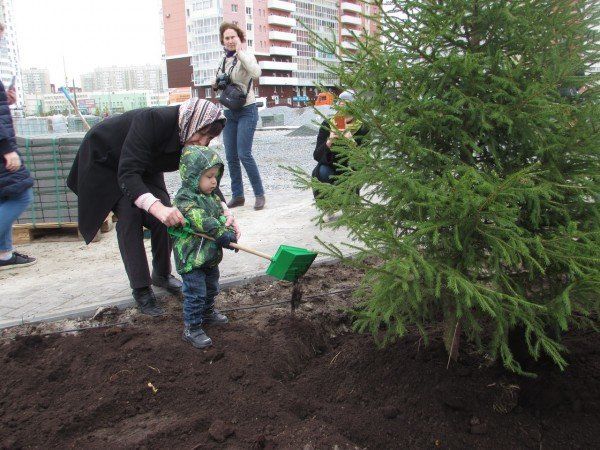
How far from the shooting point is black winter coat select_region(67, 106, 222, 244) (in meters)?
3.37

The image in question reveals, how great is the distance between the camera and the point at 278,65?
239 ft

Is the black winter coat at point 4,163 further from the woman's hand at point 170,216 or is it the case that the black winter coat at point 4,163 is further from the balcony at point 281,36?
the balcony at point 281,36

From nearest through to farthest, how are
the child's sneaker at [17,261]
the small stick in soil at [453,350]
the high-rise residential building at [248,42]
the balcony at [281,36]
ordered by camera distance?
the small stick in soil at [453,350], the child's sneaker at [17,261], the high-rise residential building at [248,42], the balcony at [281,36]

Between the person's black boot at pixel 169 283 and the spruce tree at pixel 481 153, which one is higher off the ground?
the spruce tree at pixel 481 153

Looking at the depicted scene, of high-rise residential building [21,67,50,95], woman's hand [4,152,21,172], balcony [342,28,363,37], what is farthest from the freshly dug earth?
high-rise residential building [21,67,50,95]

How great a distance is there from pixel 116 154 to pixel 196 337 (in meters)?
1.44

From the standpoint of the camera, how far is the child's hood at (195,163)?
3064 millimetres

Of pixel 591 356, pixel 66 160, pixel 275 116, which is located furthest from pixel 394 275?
pixel 275 116

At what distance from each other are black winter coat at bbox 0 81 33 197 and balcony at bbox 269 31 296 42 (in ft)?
240

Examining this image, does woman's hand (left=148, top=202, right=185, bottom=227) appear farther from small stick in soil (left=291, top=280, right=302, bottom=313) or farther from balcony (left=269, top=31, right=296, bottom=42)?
balcony (left=269, top=31, right=296, bottom=42)

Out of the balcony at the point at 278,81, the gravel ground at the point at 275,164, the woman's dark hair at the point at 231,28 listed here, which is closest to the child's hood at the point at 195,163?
the gravel ground at the point at 275,164

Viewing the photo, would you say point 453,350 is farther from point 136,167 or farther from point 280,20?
point 280,20

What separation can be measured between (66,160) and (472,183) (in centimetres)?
516

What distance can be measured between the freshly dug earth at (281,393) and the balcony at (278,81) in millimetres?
70232
